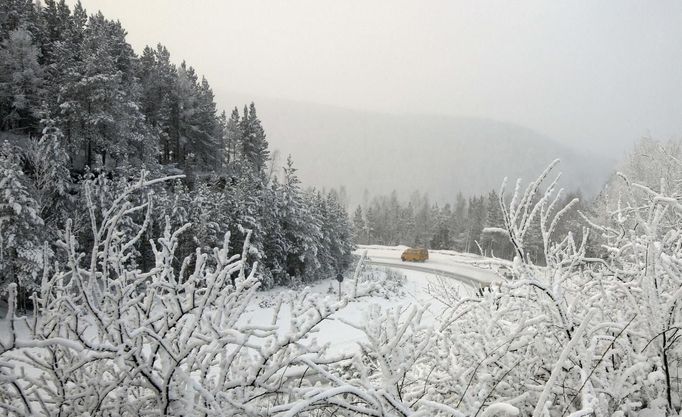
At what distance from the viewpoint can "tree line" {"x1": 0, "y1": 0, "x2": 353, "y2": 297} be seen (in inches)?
612

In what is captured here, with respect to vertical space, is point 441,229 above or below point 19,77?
below

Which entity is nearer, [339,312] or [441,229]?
[339,312]

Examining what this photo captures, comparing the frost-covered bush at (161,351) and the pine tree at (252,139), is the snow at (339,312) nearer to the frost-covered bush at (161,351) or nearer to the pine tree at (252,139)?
the frost-covered bush at (161,351)

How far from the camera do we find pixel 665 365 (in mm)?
2326

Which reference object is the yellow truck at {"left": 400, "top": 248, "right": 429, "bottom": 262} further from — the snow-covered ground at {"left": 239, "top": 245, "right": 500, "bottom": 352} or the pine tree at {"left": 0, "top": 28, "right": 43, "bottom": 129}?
the pine tree at {"left": 0, "top": 28, "right": 43, "bottom": 129}

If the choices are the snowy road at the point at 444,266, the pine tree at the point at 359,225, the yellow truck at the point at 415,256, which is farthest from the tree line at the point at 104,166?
the pine tree at the point at 359,225

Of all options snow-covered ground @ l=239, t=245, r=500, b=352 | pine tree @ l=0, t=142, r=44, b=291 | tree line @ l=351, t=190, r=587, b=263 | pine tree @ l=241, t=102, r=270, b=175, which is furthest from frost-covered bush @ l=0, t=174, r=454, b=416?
tree line @ l=351, t=190, r=587, b=263

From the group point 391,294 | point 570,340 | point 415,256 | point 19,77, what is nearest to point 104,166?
point 19,77

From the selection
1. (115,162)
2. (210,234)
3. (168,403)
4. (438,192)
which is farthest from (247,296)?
(438,192)

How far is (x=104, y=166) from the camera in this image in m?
24.3

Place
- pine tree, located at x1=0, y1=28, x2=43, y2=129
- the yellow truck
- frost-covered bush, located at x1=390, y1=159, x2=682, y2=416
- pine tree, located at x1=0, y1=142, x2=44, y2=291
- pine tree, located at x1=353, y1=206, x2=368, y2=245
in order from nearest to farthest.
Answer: frost-covered bush, located at x1=390, y1=159, x2=682, y2=416 < pine tree, located at x1=0, y1=142, x2=44, y2=291 < pine tree, located at x1=0, y1=28, x2=43, y2=129 < the yellow truck < pine tree, located at x1=353, y1=206, x2=368, y2=245

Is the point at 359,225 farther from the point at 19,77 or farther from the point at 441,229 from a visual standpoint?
the point at 19,77

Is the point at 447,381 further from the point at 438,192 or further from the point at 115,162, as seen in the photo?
the point at 438,192

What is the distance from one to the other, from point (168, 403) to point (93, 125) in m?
30.6
